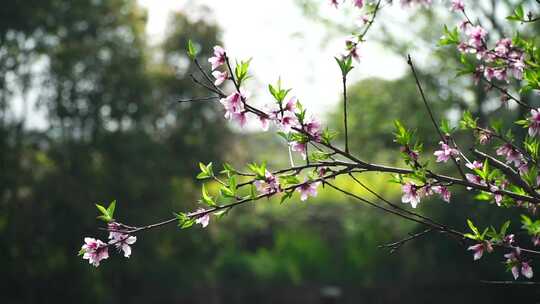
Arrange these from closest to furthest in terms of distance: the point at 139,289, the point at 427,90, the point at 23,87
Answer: the point at 23,87, the point at 427,90, the point at 139,289

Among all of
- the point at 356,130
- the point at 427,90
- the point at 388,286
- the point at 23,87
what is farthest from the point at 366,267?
the point at 23,87

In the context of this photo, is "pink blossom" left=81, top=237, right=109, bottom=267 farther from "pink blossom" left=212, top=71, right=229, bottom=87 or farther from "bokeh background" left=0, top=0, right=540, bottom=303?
"bokeh background" left=0, top=0, right=540, bottom=303

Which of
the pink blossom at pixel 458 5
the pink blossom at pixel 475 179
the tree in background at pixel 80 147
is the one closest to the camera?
the pink blossom at pixel 475 179

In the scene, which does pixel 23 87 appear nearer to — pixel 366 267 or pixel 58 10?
pixel 58 10

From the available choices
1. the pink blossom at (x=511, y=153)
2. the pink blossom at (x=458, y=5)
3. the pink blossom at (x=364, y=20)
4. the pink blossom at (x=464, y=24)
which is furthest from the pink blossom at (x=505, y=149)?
the pink blossom at (x=364, y=20)

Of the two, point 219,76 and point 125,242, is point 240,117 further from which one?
point 125,242

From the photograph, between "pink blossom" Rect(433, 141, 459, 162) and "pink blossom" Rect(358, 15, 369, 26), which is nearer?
"pink blossom" Rect(433, 141, 459, 162)

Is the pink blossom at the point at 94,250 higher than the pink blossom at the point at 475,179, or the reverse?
the pink blossom at the point at 475,179

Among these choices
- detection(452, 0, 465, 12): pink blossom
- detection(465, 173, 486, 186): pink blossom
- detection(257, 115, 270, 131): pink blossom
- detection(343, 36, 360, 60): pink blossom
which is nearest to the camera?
detection(257, 115, 270, 131): pink blossom

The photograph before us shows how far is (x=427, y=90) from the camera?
9141 millimetres

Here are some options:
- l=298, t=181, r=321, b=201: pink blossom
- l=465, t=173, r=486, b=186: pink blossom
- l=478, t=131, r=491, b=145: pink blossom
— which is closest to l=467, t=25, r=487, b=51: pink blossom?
l=478, t=131, r=491, b=145: pink blossom

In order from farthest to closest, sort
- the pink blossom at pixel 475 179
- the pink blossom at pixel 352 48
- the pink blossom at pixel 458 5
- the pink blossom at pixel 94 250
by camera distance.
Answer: the pink blossom at pixel 458 5, the pink blossom at pixel 352 48, the pink blossom at pixel 475 179, the pink blossom at pixel 94 250

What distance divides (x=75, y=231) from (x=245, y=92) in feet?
24.3

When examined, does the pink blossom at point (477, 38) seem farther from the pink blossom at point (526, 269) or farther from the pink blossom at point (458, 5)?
the pink blossom at point (526, 269)
